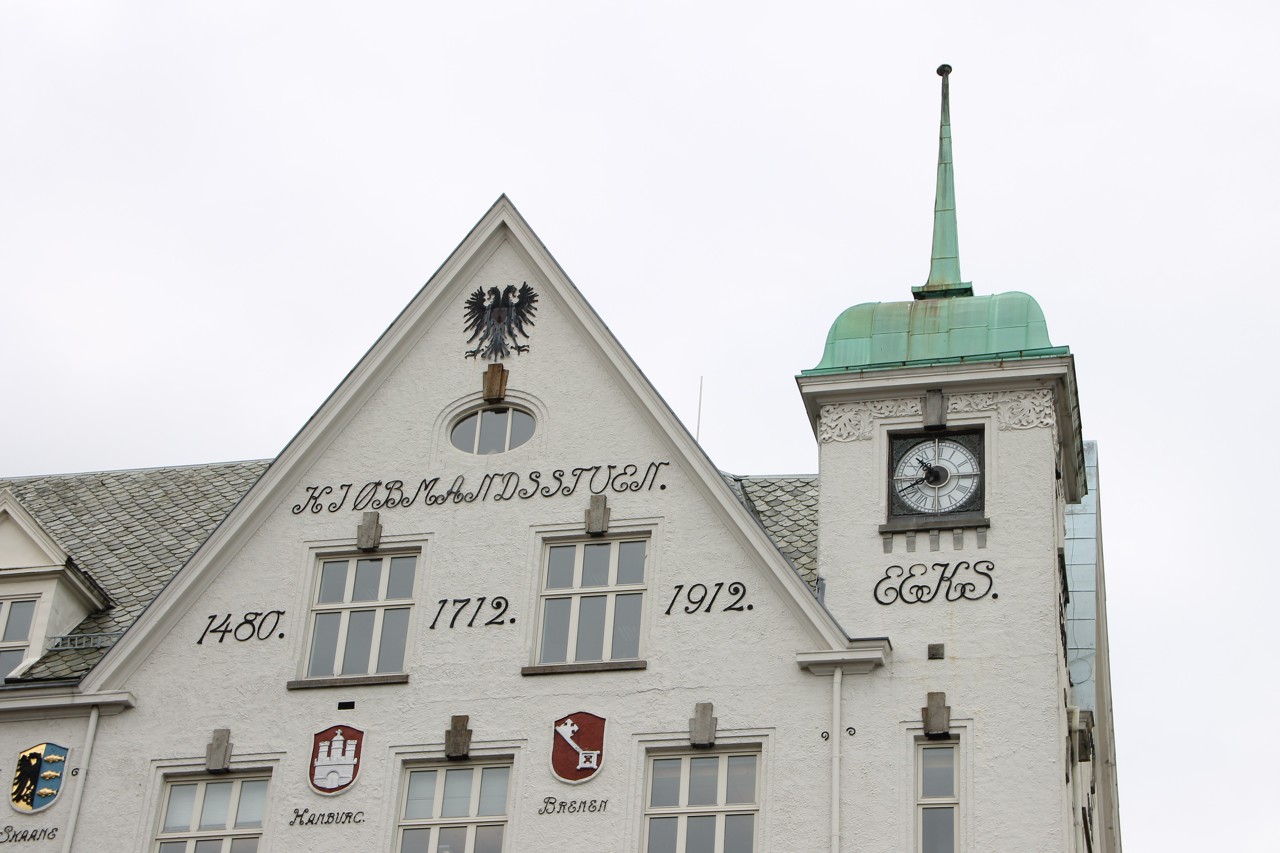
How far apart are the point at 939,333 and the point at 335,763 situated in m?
10.6

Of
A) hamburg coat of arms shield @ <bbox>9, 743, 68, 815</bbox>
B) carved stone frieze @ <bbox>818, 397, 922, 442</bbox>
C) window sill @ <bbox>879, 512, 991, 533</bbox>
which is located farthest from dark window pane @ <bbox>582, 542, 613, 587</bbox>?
hamburg coat of arms shield @ <bbox>9, 743, 68, 815</bbox>

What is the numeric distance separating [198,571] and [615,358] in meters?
6.93

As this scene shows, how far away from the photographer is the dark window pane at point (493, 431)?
34062 mm

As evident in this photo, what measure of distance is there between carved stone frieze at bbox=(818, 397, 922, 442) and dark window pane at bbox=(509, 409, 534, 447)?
14.3ft

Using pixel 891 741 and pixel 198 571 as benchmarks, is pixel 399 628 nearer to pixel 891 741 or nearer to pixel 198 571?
pixel 198 571

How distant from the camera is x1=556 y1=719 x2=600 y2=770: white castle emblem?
30.8 metres

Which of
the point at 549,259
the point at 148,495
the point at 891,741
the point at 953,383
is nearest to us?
the point at 891,741

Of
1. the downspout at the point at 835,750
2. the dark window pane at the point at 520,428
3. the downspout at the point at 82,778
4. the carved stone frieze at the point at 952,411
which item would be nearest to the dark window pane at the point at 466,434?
the dark window pane at the point at 520,428

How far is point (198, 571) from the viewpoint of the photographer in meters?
33.7

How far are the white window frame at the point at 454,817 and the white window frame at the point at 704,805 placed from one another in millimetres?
1869

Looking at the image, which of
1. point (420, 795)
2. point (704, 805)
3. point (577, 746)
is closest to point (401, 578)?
point (420, 795)

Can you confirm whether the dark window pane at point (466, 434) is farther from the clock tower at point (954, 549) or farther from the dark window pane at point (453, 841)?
the dark window pane at point (453, 841)

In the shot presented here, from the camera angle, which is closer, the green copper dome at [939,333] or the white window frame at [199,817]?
the white window frame at [199,817]

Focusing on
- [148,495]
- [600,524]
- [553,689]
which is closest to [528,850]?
[553,689]
